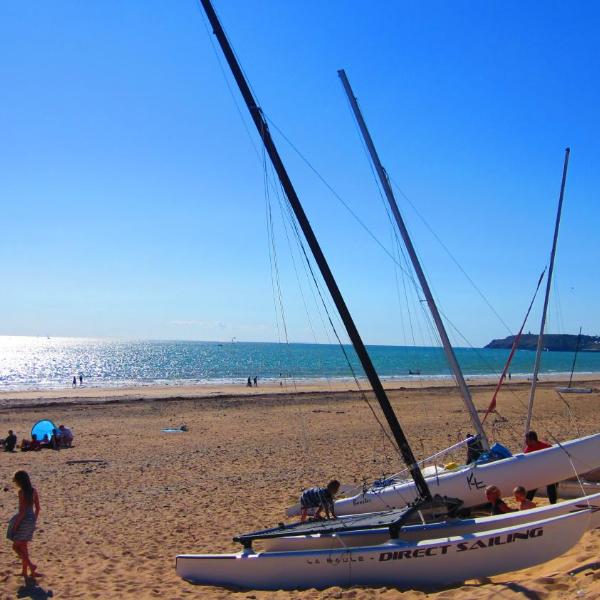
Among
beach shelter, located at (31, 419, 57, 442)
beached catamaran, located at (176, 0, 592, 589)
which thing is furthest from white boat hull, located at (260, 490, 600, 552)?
beach shelter, located at (31, 419, 57, 442)

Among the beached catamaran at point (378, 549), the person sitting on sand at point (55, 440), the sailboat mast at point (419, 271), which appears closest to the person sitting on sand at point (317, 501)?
the beached catamaran at point (378, 549)

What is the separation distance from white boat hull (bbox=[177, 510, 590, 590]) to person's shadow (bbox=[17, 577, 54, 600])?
74.3 inches

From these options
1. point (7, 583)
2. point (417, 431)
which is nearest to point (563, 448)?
point (7, 583)

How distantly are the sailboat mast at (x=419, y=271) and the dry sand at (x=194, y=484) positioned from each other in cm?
429

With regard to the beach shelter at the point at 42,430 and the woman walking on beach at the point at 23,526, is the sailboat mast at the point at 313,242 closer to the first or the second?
the woman walking on beach at the point at 23,526

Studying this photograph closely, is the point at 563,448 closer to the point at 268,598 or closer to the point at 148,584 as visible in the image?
the point at 268,598

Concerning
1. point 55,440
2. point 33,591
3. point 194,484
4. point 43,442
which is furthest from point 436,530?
point 43,442

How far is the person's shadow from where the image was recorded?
8.41 meters

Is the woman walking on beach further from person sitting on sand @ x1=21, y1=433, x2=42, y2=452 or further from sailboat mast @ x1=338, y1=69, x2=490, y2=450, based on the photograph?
person sitting on sand @ x1=21, y1=433, x2=42, y2=452

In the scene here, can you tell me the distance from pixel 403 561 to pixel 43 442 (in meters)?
18.2

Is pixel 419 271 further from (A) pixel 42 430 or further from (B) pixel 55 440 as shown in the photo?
(A) pixel 42 430

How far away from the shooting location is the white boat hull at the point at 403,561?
7.43 meters

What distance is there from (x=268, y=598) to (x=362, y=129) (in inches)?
342

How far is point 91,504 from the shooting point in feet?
44.6
